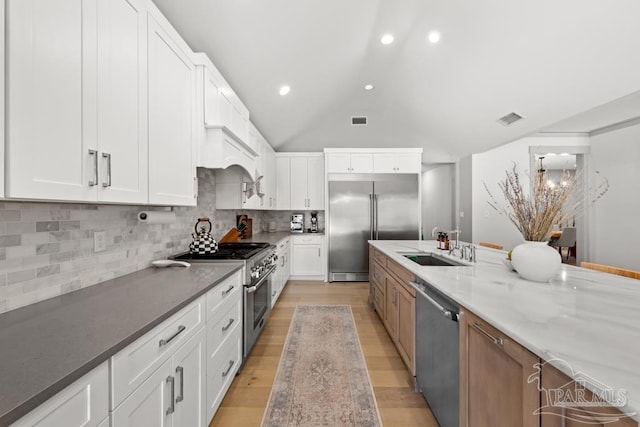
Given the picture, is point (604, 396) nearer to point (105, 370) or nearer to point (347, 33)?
point (105, 370)

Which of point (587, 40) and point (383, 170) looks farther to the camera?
point (383, 170)

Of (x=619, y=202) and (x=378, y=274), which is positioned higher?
(x=619, y=202)

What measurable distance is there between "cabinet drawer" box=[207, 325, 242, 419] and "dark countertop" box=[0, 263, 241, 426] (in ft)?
1.60

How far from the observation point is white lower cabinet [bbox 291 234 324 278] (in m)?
4.86

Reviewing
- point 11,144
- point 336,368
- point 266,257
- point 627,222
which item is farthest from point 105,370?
point 627,222

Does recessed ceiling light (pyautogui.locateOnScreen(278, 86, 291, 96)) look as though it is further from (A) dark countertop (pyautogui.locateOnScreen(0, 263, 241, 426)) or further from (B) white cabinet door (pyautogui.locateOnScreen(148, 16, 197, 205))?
(A) dark countertop (pyautogui.locateOnScreen(0, 263, 241, 426))

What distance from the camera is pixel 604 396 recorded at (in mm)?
574

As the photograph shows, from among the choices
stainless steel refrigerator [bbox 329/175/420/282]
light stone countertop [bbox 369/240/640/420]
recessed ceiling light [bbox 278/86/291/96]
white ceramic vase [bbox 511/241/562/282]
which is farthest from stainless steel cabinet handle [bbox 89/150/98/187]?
stainless steel refrigerator [bbox 329/175/420/282]

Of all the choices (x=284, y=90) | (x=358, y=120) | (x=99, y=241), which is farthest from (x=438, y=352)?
(x=358, y=120)

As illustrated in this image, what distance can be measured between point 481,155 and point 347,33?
3788 mm

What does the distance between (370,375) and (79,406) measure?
1.87 m

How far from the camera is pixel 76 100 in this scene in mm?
952

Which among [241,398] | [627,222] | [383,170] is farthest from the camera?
[383,170]

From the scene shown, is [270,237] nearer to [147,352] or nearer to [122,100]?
[122,100]
